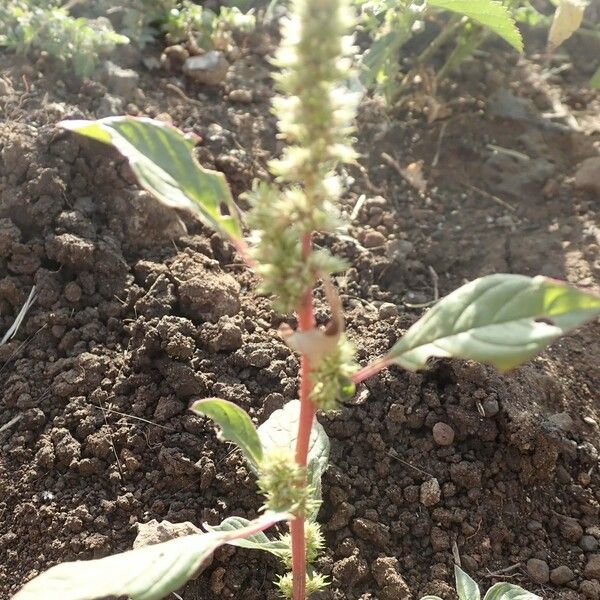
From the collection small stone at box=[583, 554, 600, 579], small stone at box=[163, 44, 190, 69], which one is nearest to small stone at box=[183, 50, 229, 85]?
small stone at box=[163, 44, 190, 69]

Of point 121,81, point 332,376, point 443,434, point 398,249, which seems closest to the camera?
point 332,376

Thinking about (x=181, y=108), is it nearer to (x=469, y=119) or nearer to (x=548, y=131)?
(x=469, y=119)

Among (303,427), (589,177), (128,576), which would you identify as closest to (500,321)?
(303,427)

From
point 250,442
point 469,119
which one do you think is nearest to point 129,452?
point 250,442

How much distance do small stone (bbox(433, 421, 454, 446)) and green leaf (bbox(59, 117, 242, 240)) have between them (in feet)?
3.50

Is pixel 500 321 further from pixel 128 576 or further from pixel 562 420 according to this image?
pixel 562 420

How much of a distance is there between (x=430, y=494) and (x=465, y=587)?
0.32 metres

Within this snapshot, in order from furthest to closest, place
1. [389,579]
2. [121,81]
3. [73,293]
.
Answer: [121,81] → [73,293] → [389,579]

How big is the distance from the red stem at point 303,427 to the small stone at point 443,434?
0.68 metres

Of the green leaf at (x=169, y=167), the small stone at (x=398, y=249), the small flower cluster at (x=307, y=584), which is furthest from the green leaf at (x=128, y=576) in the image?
the small stone at (x=398, y=249)

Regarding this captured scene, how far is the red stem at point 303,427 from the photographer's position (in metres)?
1.35

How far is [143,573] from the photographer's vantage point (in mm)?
1339

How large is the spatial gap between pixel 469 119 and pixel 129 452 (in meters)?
2.18

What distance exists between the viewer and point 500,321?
1302 millimetres
